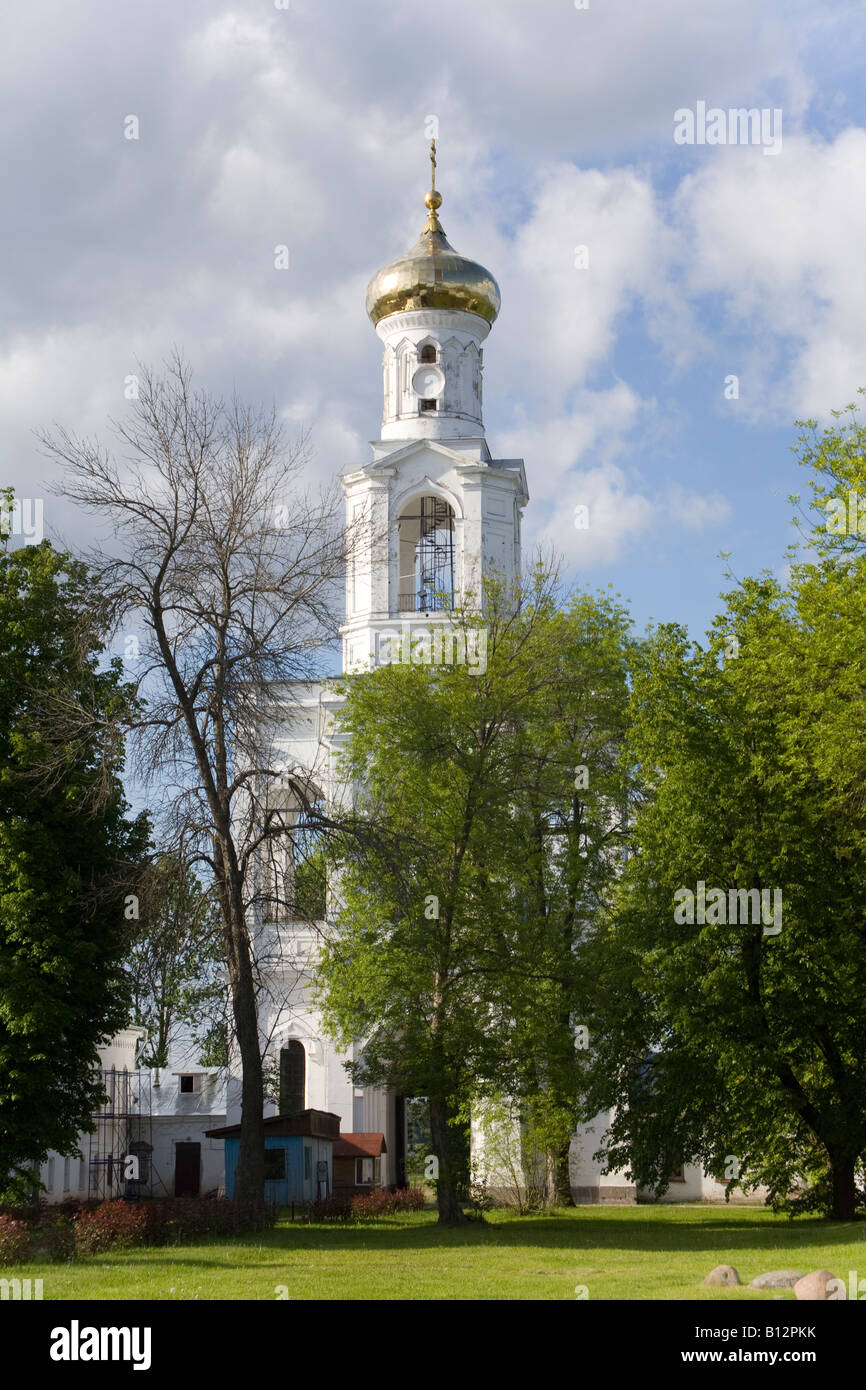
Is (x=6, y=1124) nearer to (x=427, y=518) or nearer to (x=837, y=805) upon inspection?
(x=837, y=805)

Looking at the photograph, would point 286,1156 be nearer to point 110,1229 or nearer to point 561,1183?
point 561,1183

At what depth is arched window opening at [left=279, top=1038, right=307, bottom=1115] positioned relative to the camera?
38500 mm

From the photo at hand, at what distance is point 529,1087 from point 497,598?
9.39 m

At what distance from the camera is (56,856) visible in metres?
24.7

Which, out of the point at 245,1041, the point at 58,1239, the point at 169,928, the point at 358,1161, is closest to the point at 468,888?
the point at 245,1041

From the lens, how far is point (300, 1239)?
22609 mm

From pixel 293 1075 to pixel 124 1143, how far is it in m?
5.64

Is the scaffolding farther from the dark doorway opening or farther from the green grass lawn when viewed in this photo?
the green grass lawn

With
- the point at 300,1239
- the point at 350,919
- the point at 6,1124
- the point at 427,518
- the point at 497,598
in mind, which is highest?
the point at 427,518

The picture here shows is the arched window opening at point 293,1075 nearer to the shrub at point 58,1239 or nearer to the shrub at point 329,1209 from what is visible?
the shrub at point 329,1209

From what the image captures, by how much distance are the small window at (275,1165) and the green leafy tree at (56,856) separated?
561cm

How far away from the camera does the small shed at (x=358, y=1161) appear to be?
115 feet

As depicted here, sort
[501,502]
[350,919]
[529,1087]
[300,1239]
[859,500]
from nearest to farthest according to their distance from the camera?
[300,1239], [859,500], [529,1087], [350,919], [501,502]
